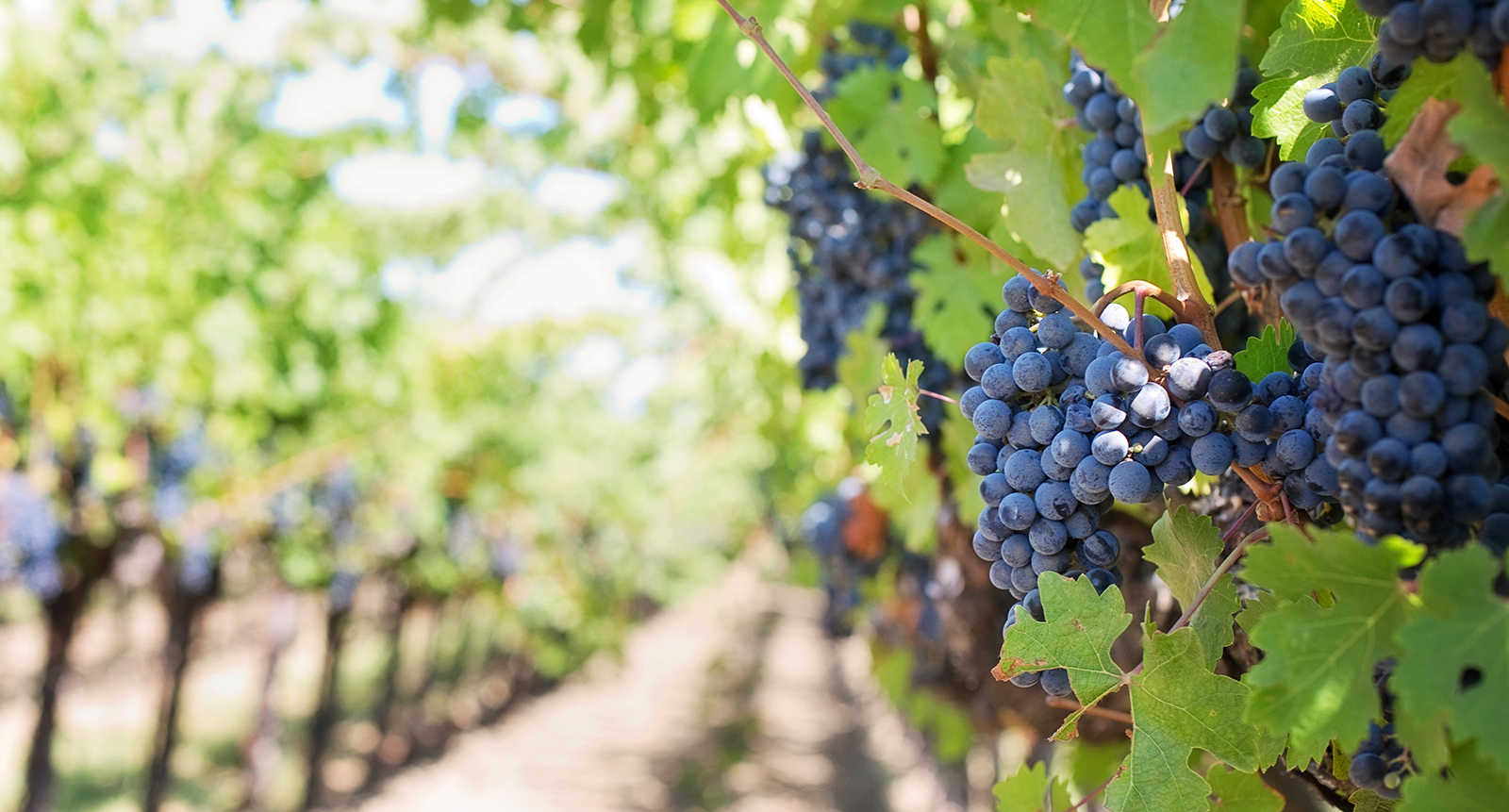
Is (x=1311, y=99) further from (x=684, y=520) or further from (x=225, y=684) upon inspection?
(x=684, y=520)

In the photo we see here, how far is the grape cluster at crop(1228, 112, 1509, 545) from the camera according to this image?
0.77m

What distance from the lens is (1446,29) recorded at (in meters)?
0.75

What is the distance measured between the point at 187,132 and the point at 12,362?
1.51m

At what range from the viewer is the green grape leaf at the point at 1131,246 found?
1.27 metres

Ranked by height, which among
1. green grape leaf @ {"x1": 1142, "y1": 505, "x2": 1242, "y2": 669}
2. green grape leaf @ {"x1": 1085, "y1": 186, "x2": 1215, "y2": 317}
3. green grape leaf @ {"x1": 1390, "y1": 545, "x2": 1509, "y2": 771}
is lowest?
green grape leaf @ {"x1": 1142, "y1": 505, "x2": 1242, "y2": 669}

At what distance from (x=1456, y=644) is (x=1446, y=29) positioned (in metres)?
0.46

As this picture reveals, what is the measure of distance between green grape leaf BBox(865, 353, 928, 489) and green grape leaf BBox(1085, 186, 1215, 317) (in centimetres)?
36

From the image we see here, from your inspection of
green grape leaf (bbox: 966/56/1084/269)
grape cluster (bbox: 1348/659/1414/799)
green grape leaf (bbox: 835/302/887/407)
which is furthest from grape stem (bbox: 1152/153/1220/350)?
green grape leaf (bbox: 835/302/887/407)

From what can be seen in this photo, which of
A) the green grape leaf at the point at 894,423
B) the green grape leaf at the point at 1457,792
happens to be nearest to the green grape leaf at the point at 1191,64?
the green grape leaf at the point at 894,423

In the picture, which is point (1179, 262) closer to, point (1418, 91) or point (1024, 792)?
point (1418, 91)

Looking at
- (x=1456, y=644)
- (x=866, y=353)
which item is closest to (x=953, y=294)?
(x=866, y=353)

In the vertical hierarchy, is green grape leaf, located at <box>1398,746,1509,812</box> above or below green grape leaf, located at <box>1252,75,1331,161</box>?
below

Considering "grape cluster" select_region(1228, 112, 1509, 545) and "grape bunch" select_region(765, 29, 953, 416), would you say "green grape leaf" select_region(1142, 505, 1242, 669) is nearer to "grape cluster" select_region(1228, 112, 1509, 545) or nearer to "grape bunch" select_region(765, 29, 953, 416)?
"grape cluster" select_region(1228, 112, 1509, 545)

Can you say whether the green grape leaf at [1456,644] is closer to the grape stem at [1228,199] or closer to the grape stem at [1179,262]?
the grape stem at [1179,262]
